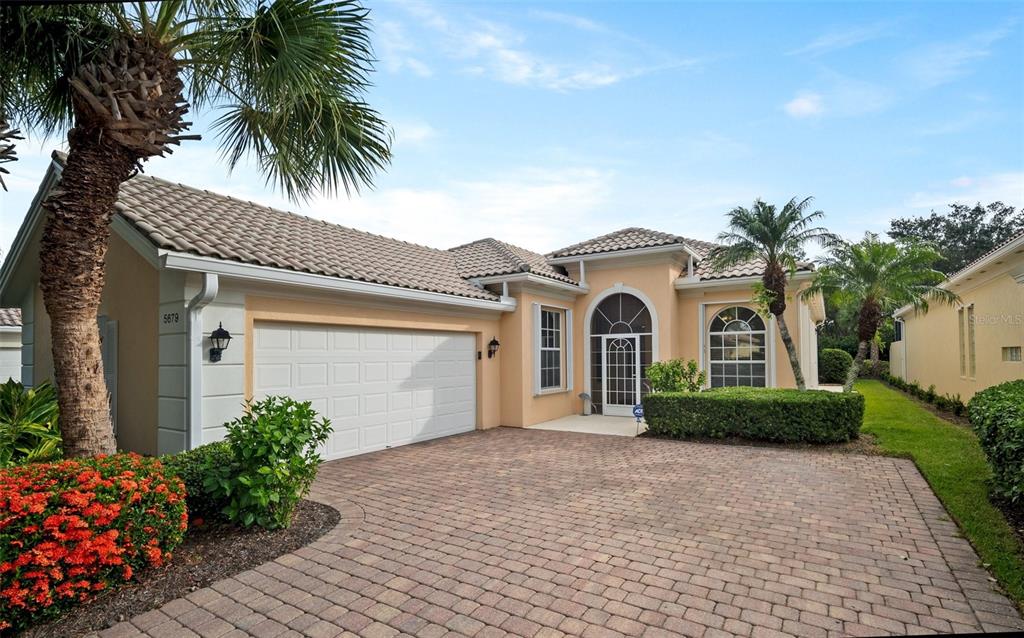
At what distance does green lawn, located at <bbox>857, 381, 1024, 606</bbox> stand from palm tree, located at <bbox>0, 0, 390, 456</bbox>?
7722mm

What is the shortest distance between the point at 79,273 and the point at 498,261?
30.3 ft

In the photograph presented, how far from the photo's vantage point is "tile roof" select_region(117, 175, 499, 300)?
707 centimetres

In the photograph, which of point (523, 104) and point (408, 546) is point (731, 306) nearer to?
point (523, 104)

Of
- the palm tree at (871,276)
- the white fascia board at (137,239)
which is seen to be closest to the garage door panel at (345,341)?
the white fascia board at (137,239)

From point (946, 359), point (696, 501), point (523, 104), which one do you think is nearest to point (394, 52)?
point (523, 104)

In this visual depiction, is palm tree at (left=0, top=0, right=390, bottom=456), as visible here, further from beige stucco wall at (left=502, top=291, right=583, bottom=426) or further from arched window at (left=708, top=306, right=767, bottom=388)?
arched window at (left=708, top=306, right=767, bottom=388)

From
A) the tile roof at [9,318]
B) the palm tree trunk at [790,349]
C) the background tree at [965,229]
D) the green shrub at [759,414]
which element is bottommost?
the green shrub at [759,414]

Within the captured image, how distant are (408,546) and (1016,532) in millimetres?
5867

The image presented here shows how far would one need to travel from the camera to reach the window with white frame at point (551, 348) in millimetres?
13336

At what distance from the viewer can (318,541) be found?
5.02m

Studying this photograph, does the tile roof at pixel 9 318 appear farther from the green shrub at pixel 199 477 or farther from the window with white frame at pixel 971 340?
the window with white frame at pixel 971 340

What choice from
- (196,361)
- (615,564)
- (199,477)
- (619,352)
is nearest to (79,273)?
(196,361)

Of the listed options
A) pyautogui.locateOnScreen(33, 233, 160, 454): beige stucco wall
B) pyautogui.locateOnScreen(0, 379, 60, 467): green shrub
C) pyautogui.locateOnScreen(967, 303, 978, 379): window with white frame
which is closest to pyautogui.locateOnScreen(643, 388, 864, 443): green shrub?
pyautogui.locateOnScreen(967, 303, 978, 379): window with white frame

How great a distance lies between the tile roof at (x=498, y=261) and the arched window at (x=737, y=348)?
416 cm
